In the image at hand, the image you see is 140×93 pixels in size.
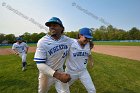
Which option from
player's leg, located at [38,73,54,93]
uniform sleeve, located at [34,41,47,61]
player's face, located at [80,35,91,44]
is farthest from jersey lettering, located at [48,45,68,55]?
player's face, located at [80,35,91,44]

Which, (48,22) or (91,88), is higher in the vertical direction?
(48,22)

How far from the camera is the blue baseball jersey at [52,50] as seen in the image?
4.17m

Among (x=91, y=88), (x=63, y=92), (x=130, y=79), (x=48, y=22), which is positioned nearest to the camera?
(x=48, y=22)

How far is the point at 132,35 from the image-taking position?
102438 millimetres

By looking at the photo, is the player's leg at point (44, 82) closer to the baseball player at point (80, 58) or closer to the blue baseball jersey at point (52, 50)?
the blue baseball jersey at point (52, 50)

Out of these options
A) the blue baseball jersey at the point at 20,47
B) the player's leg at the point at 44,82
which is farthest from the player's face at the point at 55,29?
the blue baseball jersey at the point at 20,47

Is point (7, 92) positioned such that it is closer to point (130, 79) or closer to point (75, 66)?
point (75, 66)

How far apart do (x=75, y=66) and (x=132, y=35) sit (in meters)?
100.0

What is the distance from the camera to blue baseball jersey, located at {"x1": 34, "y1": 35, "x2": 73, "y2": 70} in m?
4.17

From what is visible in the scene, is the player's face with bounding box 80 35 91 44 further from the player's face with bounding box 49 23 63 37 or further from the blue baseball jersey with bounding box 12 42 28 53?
the blue baseball jersey with bounding box 12 42 28 53

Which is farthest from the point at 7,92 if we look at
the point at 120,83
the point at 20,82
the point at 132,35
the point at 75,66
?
the point at 132,35

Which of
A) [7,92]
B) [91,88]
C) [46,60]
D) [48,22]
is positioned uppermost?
[48,22]

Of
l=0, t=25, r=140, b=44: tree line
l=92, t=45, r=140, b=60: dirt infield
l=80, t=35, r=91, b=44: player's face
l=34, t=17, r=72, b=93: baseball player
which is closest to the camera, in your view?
l=34, t=17, r=72, b=93: baseball player

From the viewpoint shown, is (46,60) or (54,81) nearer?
(46,60)
